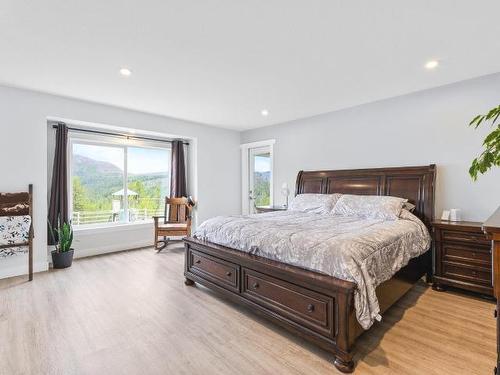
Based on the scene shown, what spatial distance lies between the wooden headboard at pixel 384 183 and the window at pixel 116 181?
2966 millimetres

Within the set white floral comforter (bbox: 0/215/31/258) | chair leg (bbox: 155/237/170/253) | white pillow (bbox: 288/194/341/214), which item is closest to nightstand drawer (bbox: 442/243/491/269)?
white pillow (bbox: 288/194/341/214)

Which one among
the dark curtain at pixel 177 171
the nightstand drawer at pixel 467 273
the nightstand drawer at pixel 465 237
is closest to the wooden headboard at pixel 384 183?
the nightstand drawer at pixel 465 237

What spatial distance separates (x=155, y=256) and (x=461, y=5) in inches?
189

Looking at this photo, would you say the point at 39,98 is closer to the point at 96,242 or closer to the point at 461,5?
the point at 96,242

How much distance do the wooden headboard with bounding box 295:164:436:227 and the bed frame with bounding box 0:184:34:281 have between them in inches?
160

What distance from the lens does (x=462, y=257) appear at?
292cm

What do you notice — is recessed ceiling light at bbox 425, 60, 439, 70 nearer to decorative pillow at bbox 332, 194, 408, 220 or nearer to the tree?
decorative pillow at bbox 332, 194, 408, 220

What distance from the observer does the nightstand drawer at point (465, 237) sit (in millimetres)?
2769

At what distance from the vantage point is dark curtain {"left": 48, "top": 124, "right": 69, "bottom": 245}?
160 inches

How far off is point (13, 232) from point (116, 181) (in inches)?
72.4

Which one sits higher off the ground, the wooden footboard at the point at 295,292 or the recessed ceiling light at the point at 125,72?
the recessed ceiling light at the point at 125,72

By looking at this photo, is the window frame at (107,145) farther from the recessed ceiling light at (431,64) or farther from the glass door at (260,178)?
the recessed ceiling light at (431,64)

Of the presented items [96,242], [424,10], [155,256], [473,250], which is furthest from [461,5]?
[96,242]

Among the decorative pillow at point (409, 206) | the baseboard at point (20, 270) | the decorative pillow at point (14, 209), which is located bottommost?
the baseboard at point (20, 270)
